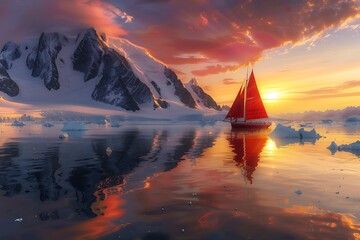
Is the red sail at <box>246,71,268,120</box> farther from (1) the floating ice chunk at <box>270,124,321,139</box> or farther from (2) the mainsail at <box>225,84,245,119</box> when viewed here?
(1) the floating ice chunk at <box>270,124,321,139</box>

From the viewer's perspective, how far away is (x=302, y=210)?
12.0 meters

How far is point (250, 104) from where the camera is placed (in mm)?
78750

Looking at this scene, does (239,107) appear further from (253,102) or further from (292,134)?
(292,134)

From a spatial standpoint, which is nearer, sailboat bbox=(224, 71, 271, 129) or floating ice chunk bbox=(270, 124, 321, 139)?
floating ice chunk bbox=(270, 124, 321, 139)

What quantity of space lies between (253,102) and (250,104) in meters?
0.86

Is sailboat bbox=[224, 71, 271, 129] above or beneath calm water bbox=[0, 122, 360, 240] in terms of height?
above

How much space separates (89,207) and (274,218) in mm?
6715

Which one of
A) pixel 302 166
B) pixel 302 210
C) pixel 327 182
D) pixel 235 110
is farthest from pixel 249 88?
pixel 302 210

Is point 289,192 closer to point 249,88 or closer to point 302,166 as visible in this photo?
point 302,166

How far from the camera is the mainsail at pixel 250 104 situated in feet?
257

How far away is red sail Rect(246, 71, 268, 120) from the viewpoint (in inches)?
3081

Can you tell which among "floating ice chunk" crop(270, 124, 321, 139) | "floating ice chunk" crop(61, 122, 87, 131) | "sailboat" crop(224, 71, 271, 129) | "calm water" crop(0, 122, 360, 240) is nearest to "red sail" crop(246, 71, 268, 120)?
"sailboat" crop(224, 71, 271, 129)

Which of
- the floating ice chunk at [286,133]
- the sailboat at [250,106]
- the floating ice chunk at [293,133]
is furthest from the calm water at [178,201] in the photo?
the sailboat at [250,106]

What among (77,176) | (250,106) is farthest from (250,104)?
(77,176)
